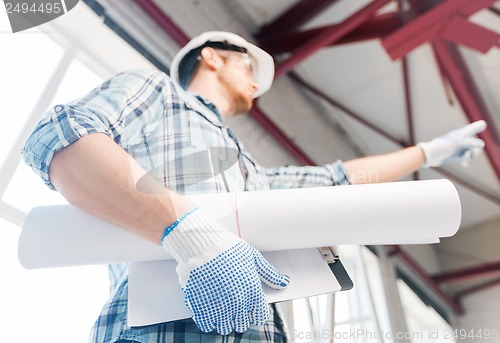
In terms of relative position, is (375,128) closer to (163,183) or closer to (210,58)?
(210,58)

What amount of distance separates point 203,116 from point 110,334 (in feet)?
1.94

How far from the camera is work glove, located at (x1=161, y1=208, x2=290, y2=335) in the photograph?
0.78 metres

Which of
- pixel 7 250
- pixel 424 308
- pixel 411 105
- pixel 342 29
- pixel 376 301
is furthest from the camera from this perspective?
pixel 424 308

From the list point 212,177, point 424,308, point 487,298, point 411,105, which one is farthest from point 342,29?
point 487,298

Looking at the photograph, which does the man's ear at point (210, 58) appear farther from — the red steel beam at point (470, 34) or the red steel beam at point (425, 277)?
the red steel beam at point (425, 277)

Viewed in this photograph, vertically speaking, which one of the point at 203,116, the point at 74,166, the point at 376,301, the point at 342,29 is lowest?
the point at 74,166

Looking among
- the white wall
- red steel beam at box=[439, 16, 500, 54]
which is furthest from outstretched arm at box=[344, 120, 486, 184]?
the white wall

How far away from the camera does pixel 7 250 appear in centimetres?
170

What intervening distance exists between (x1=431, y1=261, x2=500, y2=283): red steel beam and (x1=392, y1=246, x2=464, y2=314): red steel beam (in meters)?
0.14

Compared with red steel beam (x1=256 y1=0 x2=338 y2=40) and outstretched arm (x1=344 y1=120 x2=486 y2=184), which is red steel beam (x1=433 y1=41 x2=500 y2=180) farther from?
outstretched arm (x1=344 y1=120 x2=486 y2=184)

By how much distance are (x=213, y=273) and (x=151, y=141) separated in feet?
1.37

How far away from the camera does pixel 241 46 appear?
176 cm

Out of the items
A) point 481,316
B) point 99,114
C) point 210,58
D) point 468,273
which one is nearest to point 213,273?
point 99,114

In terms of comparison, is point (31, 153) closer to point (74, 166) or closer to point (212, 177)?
point (74, 166)
